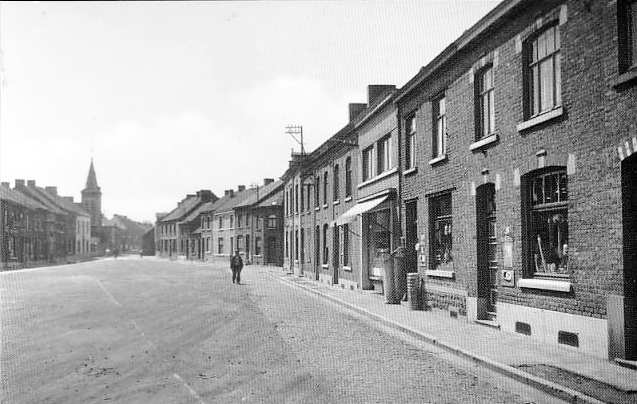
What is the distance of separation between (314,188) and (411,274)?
17.7 metres

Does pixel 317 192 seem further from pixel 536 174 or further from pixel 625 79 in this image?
pixel 625 79

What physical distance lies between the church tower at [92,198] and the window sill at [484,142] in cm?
11616

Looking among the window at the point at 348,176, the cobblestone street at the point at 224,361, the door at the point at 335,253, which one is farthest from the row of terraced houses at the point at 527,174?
the door at the point at 335,253

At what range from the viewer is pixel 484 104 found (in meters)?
13.8

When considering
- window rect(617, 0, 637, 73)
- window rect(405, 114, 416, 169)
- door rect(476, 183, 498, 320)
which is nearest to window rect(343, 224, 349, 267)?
window rect(405, 114, 416, 169)

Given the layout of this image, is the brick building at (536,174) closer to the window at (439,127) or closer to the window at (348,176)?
the window at (439,127)

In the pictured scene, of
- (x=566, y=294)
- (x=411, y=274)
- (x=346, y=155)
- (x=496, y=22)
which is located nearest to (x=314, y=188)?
(x=346, y=155)

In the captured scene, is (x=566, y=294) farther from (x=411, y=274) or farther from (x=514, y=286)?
(x=411, y=274)

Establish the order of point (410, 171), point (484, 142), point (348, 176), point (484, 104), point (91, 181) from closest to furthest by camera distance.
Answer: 1. point (484, 142)
2. point (484, 104)
3. point (410, 171)
4. point (348, 176)
5. point (91, 181)

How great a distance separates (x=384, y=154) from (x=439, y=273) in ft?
23.3

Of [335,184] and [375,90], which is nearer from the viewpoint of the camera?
[375,90]

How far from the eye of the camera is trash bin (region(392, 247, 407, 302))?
18094 mm

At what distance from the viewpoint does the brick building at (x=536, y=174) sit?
29.6 feet

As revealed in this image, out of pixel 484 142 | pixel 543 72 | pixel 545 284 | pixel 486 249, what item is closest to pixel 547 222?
A: pixel 545 284
